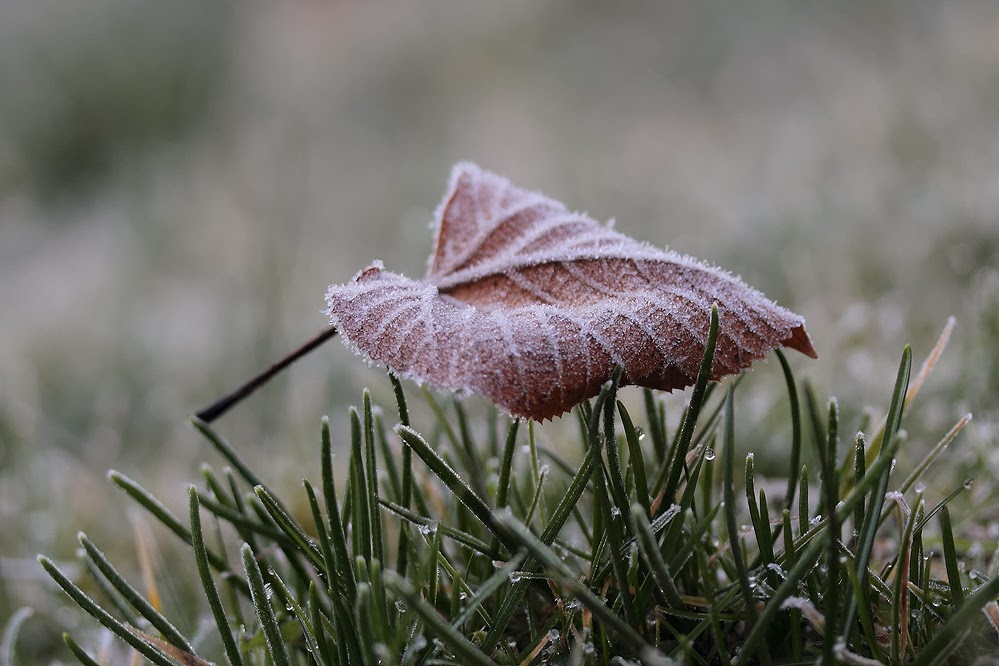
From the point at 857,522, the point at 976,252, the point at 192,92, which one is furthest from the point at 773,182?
the point at 192,92

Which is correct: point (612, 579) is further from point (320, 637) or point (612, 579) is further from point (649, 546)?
point (320, 637)

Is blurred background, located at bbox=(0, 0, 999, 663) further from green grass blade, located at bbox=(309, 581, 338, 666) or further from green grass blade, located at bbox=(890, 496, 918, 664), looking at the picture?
green grass blade, located at bbox=(309, 581, 338, 666)

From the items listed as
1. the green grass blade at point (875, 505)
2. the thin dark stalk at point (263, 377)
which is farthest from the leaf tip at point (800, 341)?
the thin dark stalk at point (263, 377)

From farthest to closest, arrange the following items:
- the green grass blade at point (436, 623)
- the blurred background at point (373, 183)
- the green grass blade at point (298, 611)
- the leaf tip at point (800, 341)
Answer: the blurred background at point (373, 183)
the green grass blade at point (298, 611)
the leaf tip at point (800, 341)
the green grass blade at point (436, 623)

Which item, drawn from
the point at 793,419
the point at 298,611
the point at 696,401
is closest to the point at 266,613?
the point at 298,611

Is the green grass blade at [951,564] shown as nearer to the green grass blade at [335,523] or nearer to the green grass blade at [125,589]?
the green grass blade at [335,523]

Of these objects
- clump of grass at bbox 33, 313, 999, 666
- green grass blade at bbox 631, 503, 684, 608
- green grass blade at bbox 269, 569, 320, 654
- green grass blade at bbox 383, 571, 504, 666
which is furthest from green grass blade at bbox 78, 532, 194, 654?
green grass blade at bbox 631, 503, 684, 608
